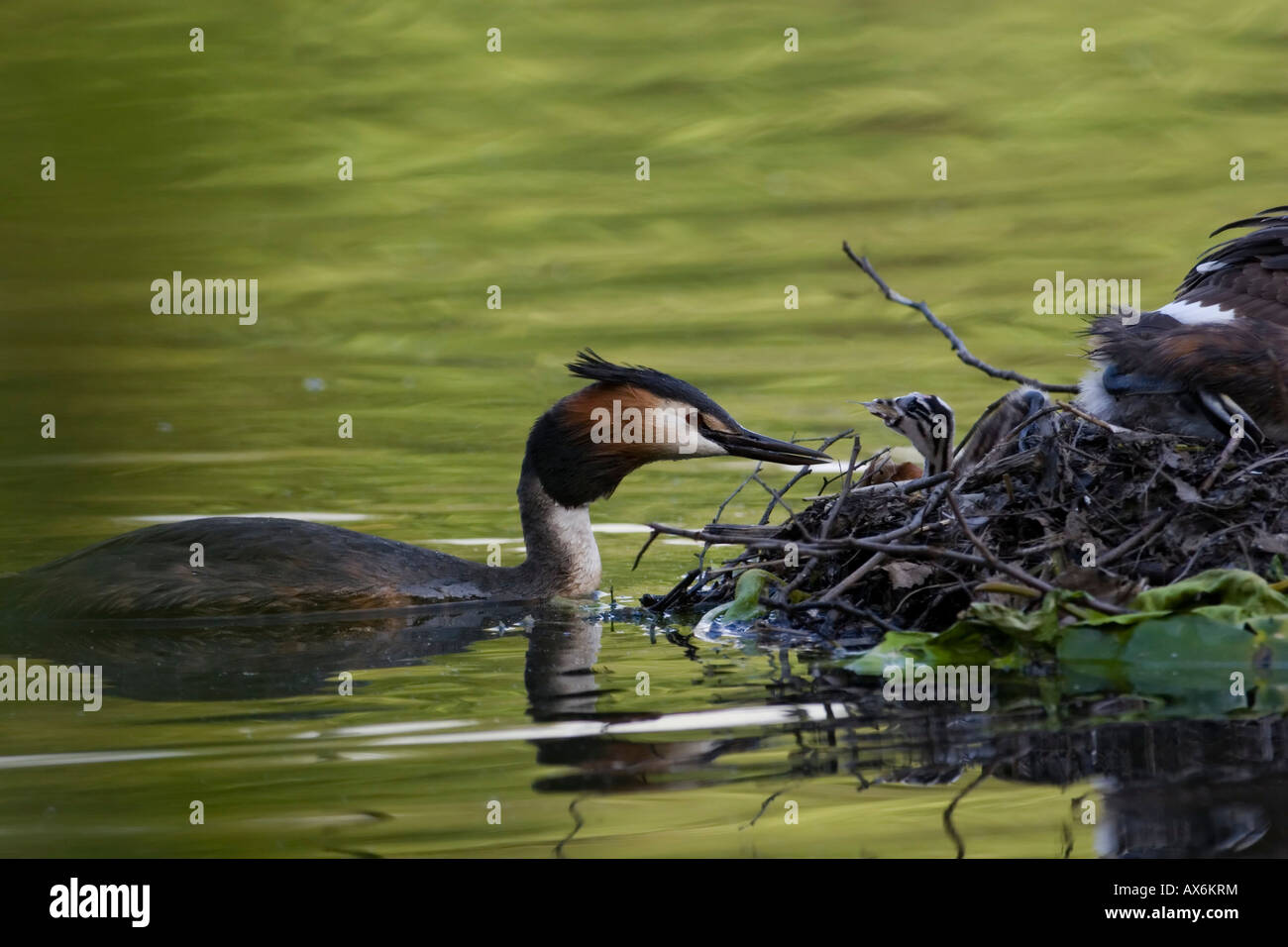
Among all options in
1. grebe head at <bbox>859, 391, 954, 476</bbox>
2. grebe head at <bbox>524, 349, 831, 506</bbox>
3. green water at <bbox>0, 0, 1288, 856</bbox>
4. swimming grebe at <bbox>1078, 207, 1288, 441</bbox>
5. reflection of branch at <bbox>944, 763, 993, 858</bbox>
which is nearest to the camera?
reflection of branch at <bbox>944, 763, 993, 858</bbox>

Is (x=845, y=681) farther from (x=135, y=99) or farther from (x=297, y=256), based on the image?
(x=297, y=256)

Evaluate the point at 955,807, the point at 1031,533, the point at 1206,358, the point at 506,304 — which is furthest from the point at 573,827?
the point at 506,304

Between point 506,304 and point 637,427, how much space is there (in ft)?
21.7

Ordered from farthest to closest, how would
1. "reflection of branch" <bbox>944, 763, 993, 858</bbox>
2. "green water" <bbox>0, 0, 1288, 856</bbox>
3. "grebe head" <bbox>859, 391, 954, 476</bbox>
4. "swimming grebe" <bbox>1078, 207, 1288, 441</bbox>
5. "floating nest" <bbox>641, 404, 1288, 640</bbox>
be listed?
"grebe head" <bbox>859, 391, 954, 476</bbox> < "swimming grebe" <bbox>1078, 207, 1288, 441</bbox> < "floating nest" <bbox>641, 404, 1288, 640</bbox> < "green water" <bbox>0, 0, 1288, 856</bbox> < "reflection of branch" <bbox>944, 763, 993, 858</bbox>

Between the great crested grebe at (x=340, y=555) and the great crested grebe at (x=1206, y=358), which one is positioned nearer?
the great crested grebe at (x=1206, y=358)

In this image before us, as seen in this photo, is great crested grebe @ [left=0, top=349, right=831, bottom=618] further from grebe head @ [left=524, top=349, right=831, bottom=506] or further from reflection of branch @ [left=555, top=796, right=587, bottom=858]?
reflection of branch @ [left=555, top=796, right=587, bottom=858]


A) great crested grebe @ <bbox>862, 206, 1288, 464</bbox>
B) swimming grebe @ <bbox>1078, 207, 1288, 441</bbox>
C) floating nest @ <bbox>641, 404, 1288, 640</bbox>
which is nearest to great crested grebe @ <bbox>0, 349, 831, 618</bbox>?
floating nest @ <bbox>641, 404, 1288, 640</bbox>

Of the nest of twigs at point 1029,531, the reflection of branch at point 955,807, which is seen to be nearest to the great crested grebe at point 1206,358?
the nest of twigs at point 1029,531

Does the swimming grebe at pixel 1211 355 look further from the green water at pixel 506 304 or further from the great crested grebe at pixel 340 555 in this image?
the green water at pixel 506 304

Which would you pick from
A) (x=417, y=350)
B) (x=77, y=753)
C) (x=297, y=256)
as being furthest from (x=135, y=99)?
(x=297, y=256)

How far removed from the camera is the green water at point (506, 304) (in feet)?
13.9

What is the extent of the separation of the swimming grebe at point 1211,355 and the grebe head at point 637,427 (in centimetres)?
127

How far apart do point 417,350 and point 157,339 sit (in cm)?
211

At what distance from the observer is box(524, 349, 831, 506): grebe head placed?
7.50 m
